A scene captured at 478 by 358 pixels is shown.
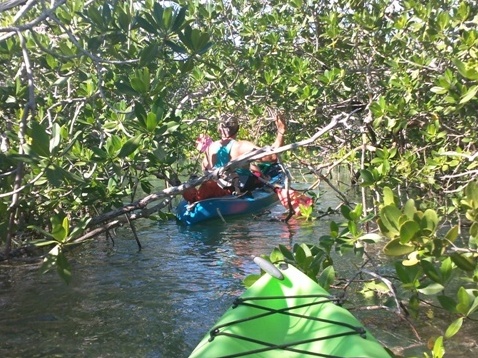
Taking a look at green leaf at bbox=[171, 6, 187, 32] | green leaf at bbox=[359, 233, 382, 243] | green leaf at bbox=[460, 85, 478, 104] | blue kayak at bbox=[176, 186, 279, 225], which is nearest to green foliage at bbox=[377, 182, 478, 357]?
green leaf at bbox=[359, 233, 382, 243]

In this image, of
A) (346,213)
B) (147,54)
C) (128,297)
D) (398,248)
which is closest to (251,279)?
(346,213)

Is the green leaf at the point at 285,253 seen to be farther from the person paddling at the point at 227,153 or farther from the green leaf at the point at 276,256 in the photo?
the person paddling at the point at 227,153

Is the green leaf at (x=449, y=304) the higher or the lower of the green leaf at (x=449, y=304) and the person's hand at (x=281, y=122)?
the lower

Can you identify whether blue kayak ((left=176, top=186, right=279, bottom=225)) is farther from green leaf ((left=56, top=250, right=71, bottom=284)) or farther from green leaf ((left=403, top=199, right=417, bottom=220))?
green leaf ((left=403, top=199, right=417, bottom=220))

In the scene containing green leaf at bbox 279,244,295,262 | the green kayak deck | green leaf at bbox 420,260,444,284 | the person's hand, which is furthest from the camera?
the person's hand

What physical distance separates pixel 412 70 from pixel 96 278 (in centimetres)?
351

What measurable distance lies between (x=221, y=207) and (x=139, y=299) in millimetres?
4135

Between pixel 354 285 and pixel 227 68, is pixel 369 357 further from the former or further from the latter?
pixel 227 68

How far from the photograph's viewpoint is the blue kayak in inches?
358

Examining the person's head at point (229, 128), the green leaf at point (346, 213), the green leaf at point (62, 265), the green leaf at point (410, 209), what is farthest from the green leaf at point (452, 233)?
the person's head at point (229, 128)

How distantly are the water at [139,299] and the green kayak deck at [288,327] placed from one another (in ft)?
3.16

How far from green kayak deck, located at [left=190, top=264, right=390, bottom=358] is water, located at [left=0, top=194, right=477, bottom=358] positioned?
963mm

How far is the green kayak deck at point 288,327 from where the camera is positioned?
2.90 metres

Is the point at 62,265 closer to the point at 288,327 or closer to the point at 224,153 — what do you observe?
the point at 288,327
